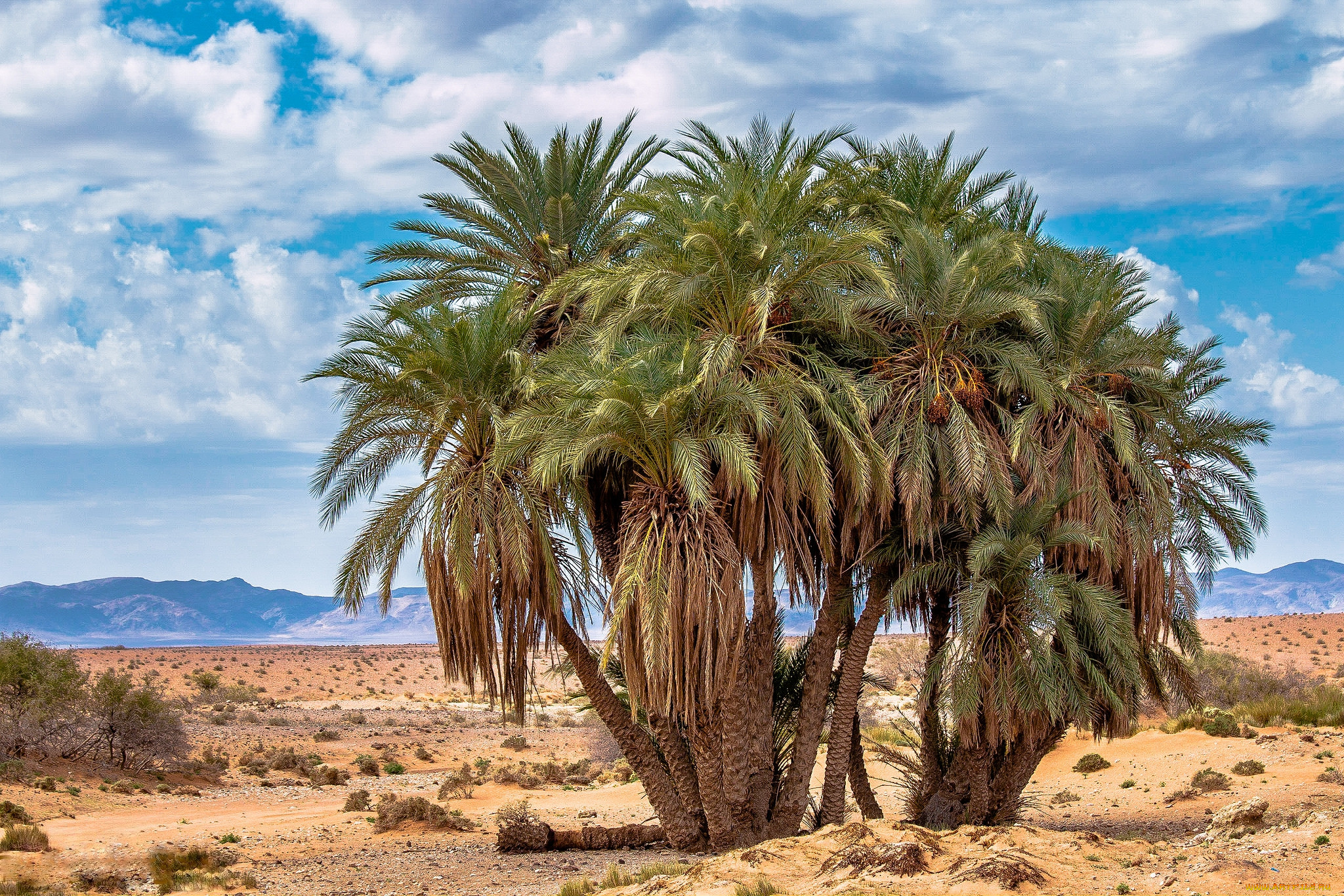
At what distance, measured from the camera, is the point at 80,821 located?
2427 centimetres

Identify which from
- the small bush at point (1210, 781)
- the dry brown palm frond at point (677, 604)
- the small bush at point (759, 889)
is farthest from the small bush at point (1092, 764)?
the small bush at point (759, 889)

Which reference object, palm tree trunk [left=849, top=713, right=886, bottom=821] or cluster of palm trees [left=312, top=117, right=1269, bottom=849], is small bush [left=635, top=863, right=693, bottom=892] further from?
palm tree trunk [left=849, top=713, right=886, bottom=821]

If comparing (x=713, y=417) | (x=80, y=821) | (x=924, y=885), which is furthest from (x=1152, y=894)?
(x=80, y=821)

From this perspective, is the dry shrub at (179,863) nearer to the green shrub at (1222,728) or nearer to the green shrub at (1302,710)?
the green shrub at (1222,728)

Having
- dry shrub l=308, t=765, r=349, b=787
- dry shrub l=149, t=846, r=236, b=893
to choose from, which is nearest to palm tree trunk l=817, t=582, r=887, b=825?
dry shrub l=149, t=846, r=236, b=893

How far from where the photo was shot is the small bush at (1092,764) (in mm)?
30078

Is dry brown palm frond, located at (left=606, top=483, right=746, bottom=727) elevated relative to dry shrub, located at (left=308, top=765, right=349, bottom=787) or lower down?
elevated

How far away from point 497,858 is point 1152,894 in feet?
39.1

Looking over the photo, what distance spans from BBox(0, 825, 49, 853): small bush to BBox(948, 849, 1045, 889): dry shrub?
1698 cm

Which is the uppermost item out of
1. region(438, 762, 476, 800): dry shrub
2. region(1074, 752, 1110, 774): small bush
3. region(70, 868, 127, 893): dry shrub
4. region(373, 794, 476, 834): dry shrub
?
region(70, 868, 127, 893): dry shrub

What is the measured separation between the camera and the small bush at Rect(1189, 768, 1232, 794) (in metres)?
24.1

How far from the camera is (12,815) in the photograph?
903 inches

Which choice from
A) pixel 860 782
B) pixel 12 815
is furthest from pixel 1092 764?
pixel 12 815

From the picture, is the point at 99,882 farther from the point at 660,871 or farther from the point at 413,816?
the point at 660,871
